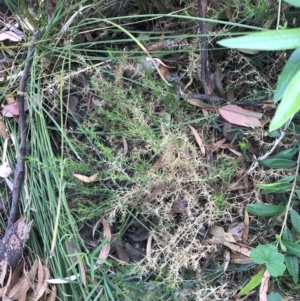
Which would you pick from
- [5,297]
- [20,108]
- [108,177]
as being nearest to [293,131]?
[108,177]

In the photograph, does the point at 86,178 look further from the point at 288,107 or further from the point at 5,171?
the point at 288,107

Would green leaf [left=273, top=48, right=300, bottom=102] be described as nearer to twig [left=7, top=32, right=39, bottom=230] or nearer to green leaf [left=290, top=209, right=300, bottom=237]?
green leaf [left=290, top=209, right=300, bottom=237]

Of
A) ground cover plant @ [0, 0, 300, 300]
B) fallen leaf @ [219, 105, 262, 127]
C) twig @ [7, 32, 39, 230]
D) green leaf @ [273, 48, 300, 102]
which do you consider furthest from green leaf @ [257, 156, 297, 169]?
twig @ [7, 32, 39, 230]

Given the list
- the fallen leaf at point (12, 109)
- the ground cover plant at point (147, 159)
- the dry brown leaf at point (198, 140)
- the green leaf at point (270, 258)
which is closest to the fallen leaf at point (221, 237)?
the ground cover plant at point (147, 159)

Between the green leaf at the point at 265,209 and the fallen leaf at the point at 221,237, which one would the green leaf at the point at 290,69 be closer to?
the green leaf at the point at 265,209

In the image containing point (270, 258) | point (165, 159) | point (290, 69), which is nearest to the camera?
point (290, 69)

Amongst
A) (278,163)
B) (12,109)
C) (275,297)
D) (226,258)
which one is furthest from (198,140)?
(12,109)
